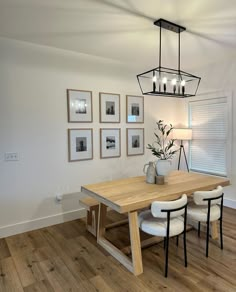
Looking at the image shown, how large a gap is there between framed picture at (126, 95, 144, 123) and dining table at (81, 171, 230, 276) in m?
1.46

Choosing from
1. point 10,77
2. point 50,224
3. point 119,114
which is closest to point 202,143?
point 119,114

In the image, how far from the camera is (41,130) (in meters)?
3.33

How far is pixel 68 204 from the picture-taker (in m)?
3.65

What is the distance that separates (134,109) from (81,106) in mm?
1124

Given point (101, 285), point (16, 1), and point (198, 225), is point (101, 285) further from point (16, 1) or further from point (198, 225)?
point (16, 1)

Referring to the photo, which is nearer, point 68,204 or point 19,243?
point 19,243

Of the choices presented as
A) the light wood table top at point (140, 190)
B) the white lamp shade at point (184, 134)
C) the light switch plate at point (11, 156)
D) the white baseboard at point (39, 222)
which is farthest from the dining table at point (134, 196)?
the white lamp shade at point (184, 134)

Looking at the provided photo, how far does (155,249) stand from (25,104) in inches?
103

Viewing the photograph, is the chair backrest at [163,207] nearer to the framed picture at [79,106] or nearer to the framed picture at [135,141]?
the framed picture at [79,106]

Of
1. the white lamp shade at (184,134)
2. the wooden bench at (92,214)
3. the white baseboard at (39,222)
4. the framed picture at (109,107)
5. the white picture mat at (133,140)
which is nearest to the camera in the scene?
the wooden bench at (92,214)

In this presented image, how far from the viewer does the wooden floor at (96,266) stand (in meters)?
2.12

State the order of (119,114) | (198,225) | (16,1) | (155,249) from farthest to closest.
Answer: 1. (119,114)
2. (198,225)
3. (155,249)
4. (16,1)

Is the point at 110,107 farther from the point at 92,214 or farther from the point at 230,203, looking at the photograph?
the point at 230,203

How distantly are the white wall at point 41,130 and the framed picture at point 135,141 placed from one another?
21.9 inches
